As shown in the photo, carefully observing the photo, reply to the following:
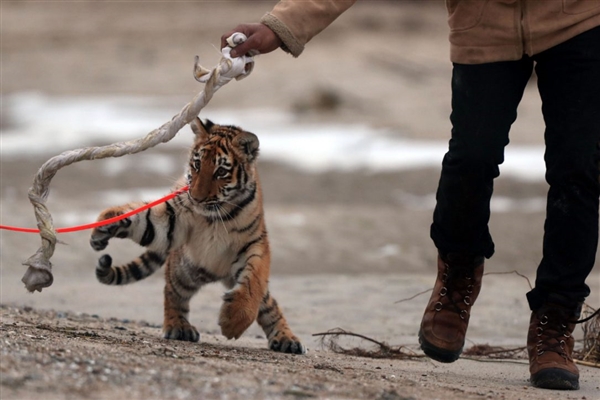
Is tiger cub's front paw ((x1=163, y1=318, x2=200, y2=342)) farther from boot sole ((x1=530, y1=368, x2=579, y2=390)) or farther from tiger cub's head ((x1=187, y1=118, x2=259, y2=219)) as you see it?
boot sole ((x1=530, y1=368, x2=579, y2=390))

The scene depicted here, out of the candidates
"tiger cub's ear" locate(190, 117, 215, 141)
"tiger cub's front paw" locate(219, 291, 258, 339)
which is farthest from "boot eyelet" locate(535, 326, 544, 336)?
"tiger cub's ear" locate(190, 117, 215, 141)

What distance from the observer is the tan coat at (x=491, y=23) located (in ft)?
13.6

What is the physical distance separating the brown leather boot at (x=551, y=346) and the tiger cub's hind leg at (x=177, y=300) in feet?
5.78

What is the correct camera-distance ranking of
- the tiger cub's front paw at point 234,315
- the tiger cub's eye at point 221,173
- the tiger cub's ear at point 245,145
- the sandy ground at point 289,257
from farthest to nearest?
the tiger cub's ear at point 245,145
the tiger cub's eye at point 221,173
the tiger cub's front paw at point 234,315
the sandy ground at point 289,257

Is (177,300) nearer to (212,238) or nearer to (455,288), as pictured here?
(212,238)

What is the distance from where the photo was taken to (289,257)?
359 inches

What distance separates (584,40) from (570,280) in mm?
999

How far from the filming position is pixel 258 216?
520cm

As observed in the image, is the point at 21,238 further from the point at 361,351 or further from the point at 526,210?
the point at 526,210

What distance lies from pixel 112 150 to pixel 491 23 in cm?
172

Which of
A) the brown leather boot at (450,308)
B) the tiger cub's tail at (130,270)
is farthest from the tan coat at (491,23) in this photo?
the tiger cub's tail at (130,270)

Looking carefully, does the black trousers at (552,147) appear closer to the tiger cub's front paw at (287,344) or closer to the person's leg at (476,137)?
the person's leg at (476,137)

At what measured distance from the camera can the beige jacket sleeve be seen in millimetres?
4297

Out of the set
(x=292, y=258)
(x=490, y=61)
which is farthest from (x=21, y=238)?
(x=490, y=61)
